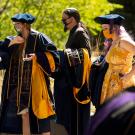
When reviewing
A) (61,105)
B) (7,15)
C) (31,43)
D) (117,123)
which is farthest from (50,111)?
(7,15)

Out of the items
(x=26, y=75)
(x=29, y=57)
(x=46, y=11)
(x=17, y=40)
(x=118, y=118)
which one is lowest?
(x=46, y=11)

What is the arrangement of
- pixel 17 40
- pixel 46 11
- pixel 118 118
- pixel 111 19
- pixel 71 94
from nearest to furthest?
pixel 118 118, pixel 111 19, pixel 17 40, pixel 71 94, pixel 46 11

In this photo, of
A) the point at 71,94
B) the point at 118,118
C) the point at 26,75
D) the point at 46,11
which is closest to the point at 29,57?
the point at 26,75

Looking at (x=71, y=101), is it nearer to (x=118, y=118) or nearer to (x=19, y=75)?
(x=19, y=75)

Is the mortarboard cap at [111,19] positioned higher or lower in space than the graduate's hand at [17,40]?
higher

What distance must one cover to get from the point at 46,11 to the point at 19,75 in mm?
8532

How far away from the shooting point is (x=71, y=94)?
21.2 ft

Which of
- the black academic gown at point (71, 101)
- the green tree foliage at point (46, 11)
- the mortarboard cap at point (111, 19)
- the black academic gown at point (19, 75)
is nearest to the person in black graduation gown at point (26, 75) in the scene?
the black academic gown at point (19, 75)

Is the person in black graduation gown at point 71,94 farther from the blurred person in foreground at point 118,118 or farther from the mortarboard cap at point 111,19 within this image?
the blurred person in foreground at point 118,118

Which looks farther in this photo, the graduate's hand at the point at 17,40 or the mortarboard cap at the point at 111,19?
the graduate's hand at the point at 17,40

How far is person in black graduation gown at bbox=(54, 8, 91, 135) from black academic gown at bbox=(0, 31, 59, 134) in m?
0.21

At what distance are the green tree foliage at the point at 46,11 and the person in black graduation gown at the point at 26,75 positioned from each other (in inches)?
299

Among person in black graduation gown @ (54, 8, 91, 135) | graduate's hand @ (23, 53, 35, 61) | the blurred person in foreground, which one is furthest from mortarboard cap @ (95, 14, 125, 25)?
the blurred person in foreground

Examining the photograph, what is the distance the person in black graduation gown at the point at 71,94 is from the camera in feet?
21.1
